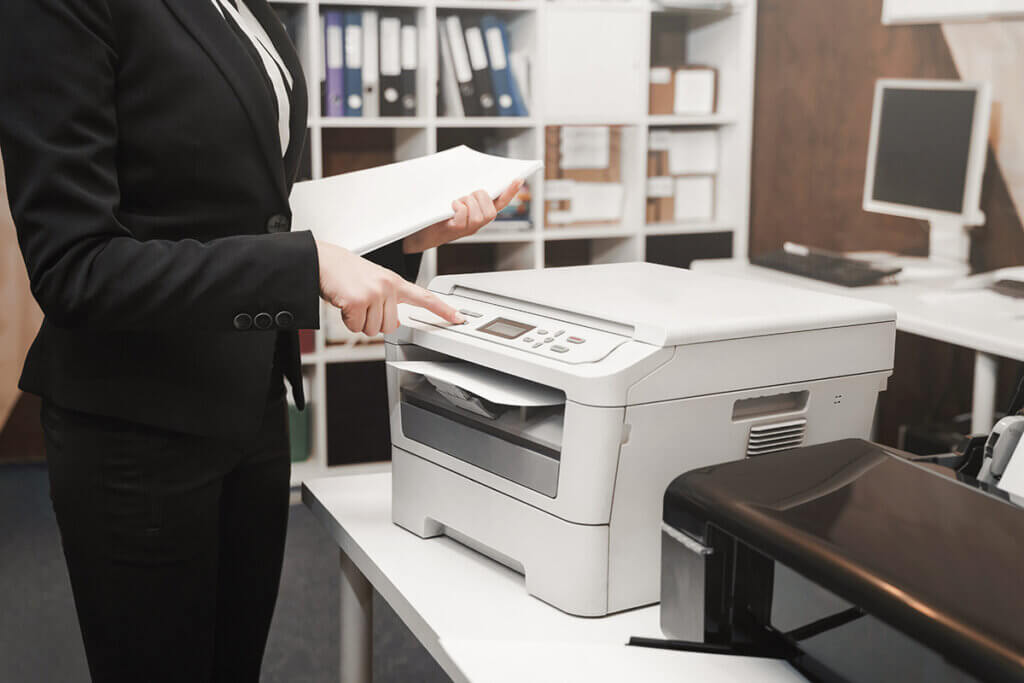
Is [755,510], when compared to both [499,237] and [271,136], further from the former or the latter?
[499,237]

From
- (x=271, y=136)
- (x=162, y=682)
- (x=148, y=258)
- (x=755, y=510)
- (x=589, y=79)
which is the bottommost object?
(x=162, y=682)

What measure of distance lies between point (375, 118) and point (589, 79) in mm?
759

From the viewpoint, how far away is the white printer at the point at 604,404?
100cm

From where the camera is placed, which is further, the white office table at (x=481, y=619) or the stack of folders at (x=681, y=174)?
the stack of folders at (x=681, y=174)

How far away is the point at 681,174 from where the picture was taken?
3.81 m

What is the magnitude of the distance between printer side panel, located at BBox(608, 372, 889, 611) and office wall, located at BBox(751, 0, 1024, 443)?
7.43 ft

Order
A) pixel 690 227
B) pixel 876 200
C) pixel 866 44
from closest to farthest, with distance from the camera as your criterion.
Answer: pixel 876 200 → pixel 866 44 → pixel 690 227

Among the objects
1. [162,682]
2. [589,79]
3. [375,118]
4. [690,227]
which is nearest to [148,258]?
[162,682]

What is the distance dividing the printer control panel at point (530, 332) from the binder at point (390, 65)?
2.27 meters

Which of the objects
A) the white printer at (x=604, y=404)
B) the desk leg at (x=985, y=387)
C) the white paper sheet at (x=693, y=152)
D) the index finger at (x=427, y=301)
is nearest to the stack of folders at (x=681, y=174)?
the white paper sheet at (x=693, y=152)

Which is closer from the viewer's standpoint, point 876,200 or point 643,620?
point 643,620

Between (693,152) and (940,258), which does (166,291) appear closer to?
(940,258)

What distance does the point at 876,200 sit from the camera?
10.4ft

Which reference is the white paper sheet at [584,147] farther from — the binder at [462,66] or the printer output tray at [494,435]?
the printer output tray at [494,435]
